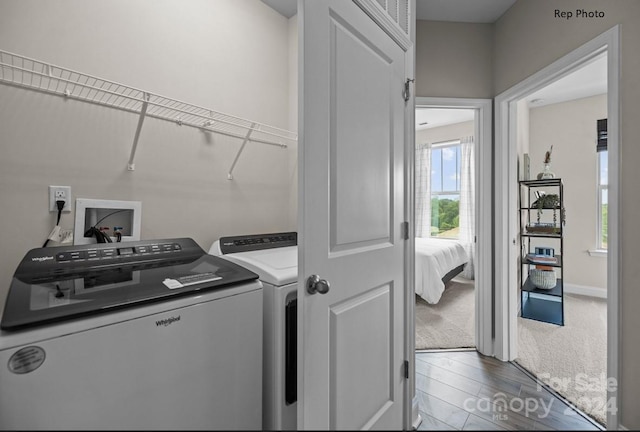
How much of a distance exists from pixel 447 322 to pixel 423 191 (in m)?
3.14

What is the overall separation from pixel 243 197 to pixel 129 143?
0.71 meters

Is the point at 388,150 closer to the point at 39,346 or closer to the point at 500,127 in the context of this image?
the point at 39,346

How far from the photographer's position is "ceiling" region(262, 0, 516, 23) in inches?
81.3

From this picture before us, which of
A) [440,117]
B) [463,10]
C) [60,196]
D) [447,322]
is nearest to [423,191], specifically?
[440,117]

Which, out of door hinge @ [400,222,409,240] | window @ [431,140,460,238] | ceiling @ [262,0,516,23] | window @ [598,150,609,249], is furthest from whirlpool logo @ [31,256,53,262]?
window @ [431,140,460,238]

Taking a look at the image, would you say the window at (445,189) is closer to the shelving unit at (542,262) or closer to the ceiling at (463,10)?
the shelving unit at (542,262)

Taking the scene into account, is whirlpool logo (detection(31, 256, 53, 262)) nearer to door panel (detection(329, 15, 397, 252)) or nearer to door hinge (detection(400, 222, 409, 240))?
door panel (detection(329, 15, 397, 252))

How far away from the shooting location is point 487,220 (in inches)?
90.5

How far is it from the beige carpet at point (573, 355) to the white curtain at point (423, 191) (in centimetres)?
254

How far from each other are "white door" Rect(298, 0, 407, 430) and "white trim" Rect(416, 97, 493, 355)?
49.5 inches

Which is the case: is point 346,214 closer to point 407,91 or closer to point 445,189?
point 407,91

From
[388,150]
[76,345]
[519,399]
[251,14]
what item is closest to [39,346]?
[76,345]

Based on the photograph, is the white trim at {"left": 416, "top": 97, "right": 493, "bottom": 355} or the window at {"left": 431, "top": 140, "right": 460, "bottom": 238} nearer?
the white trim at {"left": 416, "top": 97, "right": 493, "bottom": 355}

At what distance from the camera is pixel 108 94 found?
1.41 meters
